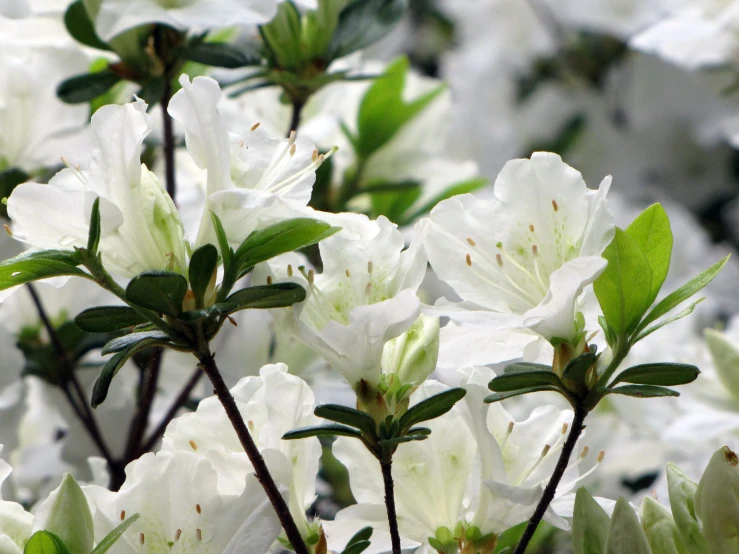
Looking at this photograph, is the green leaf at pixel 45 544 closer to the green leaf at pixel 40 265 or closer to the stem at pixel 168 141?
the green leaf at pixel 40 265

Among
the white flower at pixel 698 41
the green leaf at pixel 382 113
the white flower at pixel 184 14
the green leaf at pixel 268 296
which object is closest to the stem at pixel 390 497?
the green leaf at pixel 268 296

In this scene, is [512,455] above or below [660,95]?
above

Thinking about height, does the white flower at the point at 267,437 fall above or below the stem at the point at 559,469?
below

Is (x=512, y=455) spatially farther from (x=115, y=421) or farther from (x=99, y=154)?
(x=115, y=421)

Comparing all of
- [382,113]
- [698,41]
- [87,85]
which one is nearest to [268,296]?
[87,85]

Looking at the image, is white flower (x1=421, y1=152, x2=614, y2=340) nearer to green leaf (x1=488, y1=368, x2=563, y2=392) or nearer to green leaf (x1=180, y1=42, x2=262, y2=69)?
green leaf (x1=488, y1=368, x2=563, y2=392)

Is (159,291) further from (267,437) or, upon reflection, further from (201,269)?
(267,437)

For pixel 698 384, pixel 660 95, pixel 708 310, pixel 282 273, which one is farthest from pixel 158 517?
pixel 660 95
